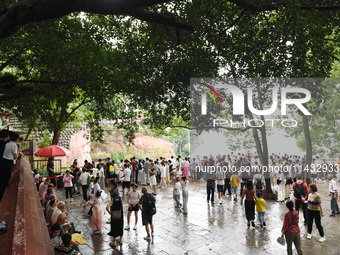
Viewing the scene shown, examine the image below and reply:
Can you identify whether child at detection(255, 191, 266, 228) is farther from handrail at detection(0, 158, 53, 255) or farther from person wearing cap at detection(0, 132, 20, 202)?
handrail at detection(0, 158, 53, 255)

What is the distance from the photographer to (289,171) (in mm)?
14078

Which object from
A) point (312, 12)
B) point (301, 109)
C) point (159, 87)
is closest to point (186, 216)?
point (159, 87)

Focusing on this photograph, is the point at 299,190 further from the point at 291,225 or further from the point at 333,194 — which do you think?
the point at 291,225

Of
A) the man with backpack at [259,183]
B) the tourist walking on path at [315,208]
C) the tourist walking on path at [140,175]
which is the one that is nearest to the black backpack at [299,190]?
the tourist walking on path at [315,208]

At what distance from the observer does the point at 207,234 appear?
8562mm

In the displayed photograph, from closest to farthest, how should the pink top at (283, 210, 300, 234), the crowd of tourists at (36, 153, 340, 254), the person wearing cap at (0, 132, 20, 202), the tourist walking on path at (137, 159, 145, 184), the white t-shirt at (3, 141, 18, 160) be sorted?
the person wearing cap at (0, 132, 20, 202) < the white t-shirt at (3, 141, 18, 160) < the pink top at (283, 210, 300, 234) < the crowd of tourists at (36, 153, 340, 254) < the tourist walking on path at (137, 159, 145, 184)

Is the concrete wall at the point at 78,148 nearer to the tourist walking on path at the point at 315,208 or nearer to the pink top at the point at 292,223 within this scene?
the tourist walking on path at the point at 315,208

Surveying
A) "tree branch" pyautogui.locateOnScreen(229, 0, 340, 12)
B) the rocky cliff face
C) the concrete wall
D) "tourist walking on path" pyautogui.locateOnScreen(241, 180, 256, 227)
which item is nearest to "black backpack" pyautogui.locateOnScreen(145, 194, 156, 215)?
"tourist walking on path" pyautogui.locateOnScreen(241, 180, 256, 227)

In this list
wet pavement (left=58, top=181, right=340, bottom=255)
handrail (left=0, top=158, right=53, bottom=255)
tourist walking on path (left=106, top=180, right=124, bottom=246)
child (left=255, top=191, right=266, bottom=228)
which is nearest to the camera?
handrail (left=0, top=158, right=53, bottom=255)

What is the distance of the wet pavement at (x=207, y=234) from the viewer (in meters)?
7.45

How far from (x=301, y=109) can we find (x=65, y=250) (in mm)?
8377

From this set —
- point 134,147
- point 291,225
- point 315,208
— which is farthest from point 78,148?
point 291,225

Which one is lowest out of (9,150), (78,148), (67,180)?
(67,180)

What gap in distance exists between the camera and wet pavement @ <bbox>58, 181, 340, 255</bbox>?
745 cm
